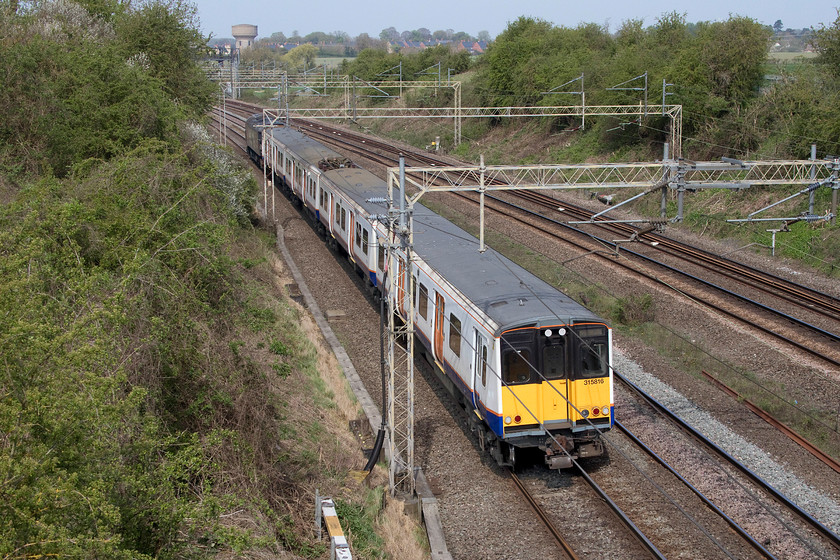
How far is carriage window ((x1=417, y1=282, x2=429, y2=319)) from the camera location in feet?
48.6

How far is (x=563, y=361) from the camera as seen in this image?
1162cm

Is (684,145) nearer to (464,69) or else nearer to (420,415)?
(420,415)

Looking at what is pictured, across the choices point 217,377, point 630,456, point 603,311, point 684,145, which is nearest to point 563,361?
point 630,456

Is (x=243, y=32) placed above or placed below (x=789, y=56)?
above

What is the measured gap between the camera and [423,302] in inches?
593

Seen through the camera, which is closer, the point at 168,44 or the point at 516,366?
the point at 516,366

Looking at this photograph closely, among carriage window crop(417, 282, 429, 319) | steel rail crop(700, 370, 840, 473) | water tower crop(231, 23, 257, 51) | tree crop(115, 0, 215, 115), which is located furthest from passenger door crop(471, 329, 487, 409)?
water tower crop(231, 23, 257, 51)

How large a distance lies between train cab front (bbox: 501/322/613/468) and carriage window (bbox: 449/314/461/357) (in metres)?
1.71

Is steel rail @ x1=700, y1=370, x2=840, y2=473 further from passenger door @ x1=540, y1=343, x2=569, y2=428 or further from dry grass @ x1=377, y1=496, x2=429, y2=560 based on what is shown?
dry grass @ x1=377, y1=496, x2=429, y2=560

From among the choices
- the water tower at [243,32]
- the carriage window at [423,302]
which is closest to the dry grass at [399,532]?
the carriage window at [423,302]

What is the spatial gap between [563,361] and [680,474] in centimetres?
247

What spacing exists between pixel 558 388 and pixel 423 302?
410cm

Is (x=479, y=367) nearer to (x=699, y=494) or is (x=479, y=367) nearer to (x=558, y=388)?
(x=558, y=388)

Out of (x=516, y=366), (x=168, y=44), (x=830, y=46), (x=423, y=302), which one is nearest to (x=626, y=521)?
(x=516, y=366)
